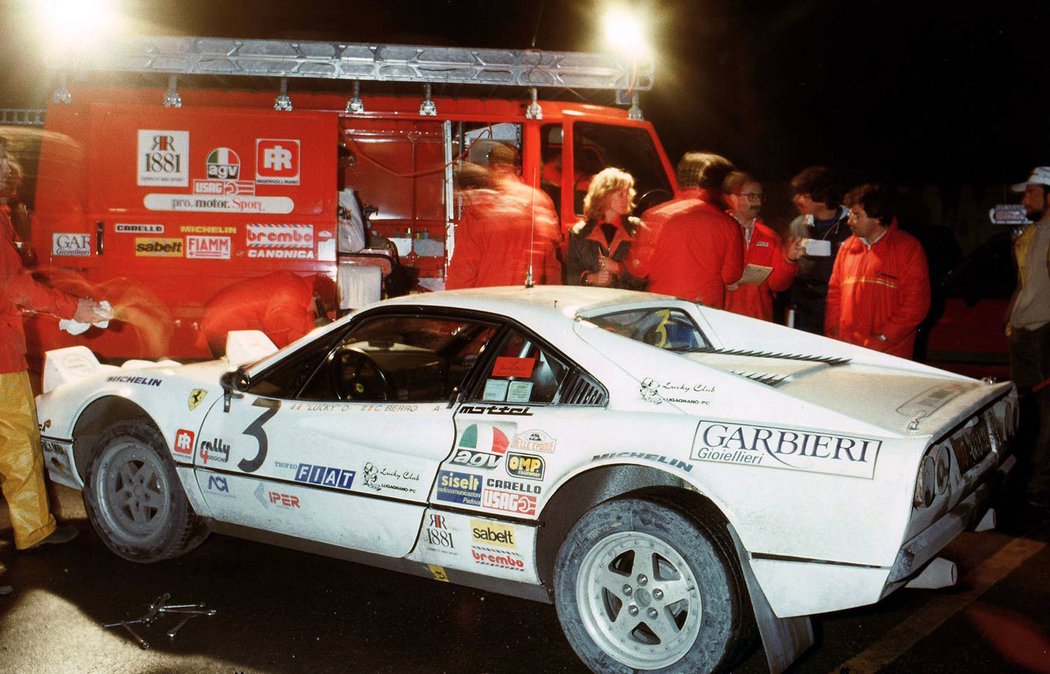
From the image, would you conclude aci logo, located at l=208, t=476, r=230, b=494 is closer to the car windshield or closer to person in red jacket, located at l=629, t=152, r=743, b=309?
the car windshield

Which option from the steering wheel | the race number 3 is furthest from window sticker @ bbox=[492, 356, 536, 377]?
the race number 3

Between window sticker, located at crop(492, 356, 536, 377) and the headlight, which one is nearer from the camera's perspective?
the headlight

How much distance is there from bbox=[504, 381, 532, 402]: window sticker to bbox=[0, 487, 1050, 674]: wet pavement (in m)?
0.95

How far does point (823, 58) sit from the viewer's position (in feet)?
61.0

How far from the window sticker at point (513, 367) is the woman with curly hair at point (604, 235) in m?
2.68

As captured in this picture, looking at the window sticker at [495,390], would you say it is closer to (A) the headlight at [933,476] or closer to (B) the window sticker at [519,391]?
(B) the window sticker at [519,391]

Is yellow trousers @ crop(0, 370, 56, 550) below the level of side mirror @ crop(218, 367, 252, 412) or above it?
below

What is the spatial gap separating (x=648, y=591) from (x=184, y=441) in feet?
7.11

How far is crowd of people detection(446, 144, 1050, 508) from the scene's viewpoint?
5.36m

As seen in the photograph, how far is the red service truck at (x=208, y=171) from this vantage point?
22.8 ft

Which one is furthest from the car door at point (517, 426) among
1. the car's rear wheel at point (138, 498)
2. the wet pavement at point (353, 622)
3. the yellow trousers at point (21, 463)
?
the yellow trousers at point (21, 463)

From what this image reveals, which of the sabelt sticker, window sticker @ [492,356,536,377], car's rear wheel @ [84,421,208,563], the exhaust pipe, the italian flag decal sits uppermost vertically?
the sabelt sticker

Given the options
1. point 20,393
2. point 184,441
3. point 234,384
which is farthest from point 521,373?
point 20,393

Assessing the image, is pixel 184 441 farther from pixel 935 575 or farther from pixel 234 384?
pixel 935 575
